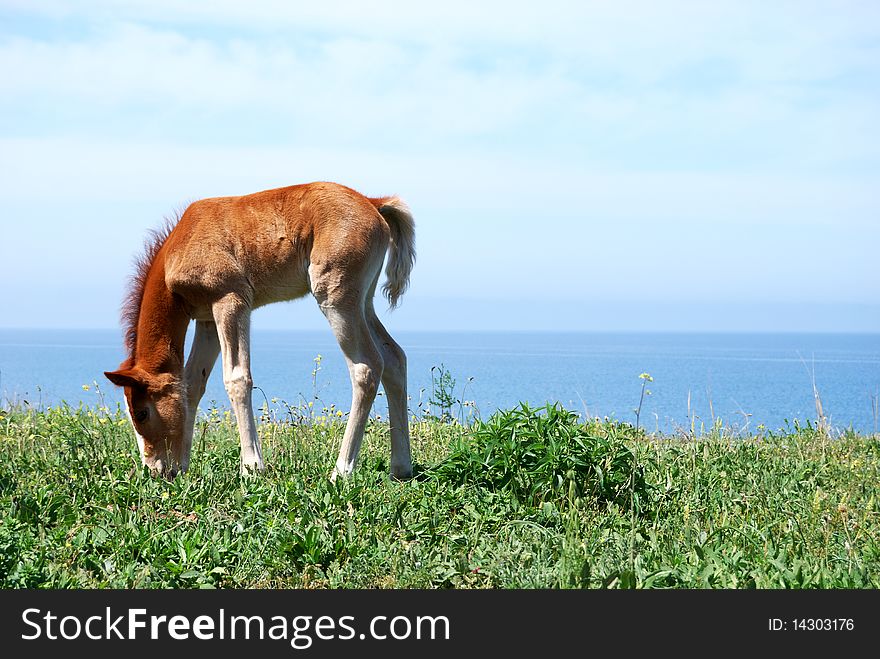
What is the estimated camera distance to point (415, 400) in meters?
10.4

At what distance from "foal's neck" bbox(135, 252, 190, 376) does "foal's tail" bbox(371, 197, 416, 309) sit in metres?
1.78

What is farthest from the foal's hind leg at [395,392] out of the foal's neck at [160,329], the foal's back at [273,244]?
the foal's neck at [160,329]

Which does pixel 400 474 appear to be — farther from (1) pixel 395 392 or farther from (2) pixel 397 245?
(2) pixel 397 245

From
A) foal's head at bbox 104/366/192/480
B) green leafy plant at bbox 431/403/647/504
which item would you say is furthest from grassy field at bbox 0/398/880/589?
foal's head at bbox 104/366/192/480

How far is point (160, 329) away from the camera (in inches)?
285

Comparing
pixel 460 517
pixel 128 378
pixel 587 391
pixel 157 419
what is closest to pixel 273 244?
pixel 128 378

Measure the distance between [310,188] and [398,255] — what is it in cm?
98

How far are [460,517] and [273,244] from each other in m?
2.76

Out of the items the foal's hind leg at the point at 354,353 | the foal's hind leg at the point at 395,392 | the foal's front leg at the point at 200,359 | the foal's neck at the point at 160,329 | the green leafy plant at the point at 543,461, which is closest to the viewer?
the green leafy plant at the point at 543,461

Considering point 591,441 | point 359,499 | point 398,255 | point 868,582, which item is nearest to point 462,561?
point 359,499

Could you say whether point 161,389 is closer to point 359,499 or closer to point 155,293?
point 155,293

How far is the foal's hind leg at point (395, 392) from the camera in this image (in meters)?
7.36

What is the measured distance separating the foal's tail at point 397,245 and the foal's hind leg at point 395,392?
0.79ft

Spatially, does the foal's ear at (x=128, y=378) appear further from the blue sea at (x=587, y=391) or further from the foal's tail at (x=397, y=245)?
the foal's tail at (x=397, y=245)
